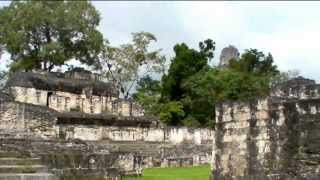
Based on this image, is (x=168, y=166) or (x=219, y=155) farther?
(x=168, y=166)

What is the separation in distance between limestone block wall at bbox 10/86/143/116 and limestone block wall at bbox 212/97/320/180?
13.1 metres

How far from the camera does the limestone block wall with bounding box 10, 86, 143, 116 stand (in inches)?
945

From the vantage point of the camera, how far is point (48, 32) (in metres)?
35.6

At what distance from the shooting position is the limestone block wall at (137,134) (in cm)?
→ 2238

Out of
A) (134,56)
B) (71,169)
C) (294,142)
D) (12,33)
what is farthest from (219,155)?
(134,56)

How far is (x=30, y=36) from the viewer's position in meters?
35.6

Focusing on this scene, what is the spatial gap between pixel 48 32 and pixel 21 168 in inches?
1066

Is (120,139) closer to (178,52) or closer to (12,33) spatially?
(12,33)

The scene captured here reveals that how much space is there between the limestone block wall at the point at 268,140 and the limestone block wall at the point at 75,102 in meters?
13.1

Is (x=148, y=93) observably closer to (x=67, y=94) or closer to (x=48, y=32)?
(x=48, y=32)

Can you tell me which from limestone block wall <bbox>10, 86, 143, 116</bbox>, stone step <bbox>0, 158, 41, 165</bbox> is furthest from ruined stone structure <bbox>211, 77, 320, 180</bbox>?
limestone block wall <bbox>10, 86, 143, 116</bbox>

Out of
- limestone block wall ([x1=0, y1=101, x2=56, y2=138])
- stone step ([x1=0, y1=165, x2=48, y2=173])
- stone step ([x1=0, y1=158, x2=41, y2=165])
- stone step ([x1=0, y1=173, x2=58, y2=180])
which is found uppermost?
limestone block wall ([x1=0, y1=101, x2=56, y2=138])

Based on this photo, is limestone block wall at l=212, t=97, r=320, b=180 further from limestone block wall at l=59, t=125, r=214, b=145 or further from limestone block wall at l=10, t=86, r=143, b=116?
limestone block wall at l=10, t=86, r=143, b=116

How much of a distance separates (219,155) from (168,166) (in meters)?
9.00
